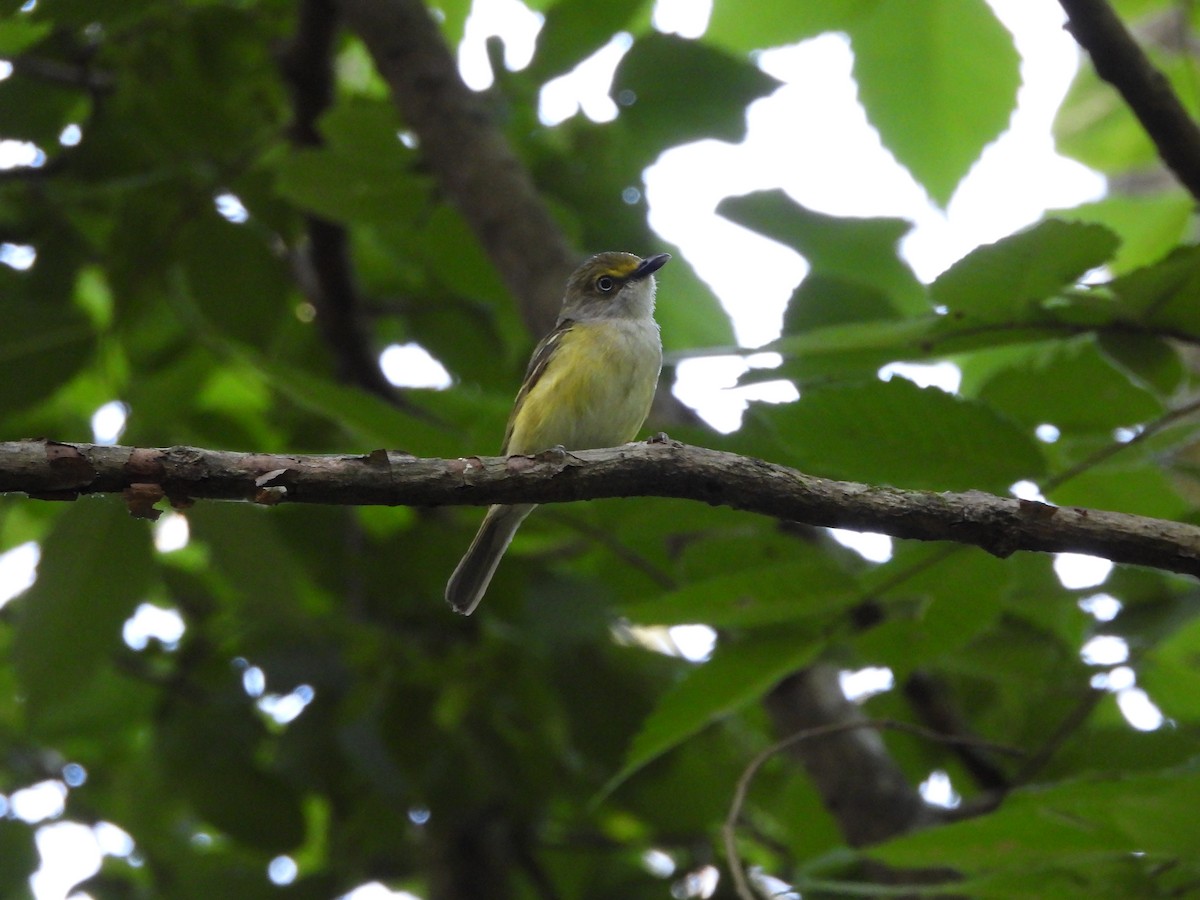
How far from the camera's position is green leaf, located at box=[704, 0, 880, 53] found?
4188 millimetres

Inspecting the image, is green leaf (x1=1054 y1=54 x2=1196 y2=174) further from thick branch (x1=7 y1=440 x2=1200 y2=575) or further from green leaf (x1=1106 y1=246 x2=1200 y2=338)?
thick branch (x1=7 y1=440 x2=1200 y2=575)

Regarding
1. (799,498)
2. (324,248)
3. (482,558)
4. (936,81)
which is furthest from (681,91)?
(799,498)

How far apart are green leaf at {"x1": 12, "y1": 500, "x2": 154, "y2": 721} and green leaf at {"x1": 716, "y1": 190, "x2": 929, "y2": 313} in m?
2.36

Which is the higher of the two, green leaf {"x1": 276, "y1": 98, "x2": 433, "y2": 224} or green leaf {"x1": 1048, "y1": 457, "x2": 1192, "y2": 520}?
green leaf {"x1": 276, "y1": 98, "x2": 433, "y2": 224}

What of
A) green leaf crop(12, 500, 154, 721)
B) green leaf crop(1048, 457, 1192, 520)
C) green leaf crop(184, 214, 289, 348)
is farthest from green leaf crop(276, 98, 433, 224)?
green leaf crop(1048, 457, 1192, 520)

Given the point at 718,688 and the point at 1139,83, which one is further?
the point at 718,688

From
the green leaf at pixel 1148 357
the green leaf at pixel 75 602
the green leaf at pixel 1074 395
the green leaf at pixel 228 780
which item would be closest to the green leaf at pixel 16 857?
the green leaf at pixel 228 780

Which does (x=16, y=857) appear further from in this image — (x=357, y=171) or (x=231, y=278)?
(x=357, y=171)

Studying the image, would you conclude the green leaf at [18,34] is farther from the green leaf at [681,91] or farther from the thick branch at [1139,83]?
the thick branch at [1139,83]

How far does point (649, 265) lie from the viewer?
546 centimetres

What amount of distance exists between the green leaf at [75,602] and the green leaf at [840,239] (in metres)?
2.36

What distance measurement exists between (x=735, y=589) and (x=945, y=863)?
0.87 m

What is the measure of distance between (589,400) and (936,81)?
73.8 inches

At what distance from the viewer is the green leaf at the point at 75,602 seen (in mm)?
3574
